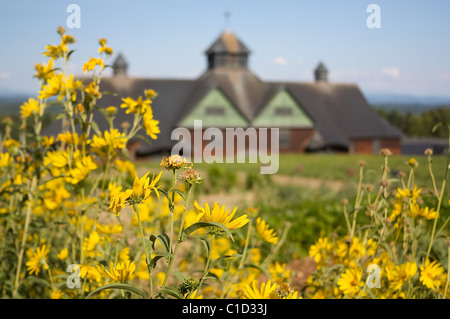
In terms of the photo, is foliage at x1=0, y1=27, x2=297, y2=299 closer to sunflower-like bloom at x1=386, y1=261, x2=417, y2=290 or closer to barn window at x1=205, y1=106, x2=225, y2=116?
sunflower-like bloom at x1=386, y1=261, x2=417, y2=290

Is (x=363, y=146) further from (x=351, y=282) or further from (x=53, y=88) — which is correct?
(x=53, y=88)

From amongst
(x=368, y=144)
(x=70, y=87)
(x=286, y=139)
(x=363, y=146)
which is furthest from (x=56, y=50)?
(x=368, y=144)

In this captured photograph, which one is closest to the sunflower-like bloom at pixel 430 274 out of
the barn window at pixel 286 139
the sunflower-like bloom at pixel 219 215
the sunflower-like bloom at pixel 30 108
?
the sunflower-like bloom at pixel 219 215

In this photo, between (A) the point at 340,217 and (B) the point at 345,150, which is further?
(B) the point at 345,150

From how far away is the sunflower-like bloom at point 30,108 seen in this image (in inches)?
69.3

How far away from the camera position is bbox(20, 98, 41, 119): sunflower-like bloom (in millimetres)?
1761

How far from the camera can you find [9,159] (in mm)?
1978

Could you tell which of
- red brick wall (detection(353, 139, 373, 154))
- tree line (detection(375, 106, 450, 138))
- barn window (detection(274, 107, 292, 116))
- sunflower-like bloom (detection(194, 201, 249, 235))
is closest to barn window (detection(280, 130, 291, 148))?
barn window (detection(274, 107, 292, 116))

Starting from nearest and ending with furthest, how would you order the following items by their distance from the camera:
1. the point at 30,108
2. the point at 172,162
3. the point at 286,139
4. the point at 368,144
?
the point at 172,162
the point at 30,108
the point at 286,139
the point at 368,144

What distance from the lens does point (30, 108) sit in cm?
176
